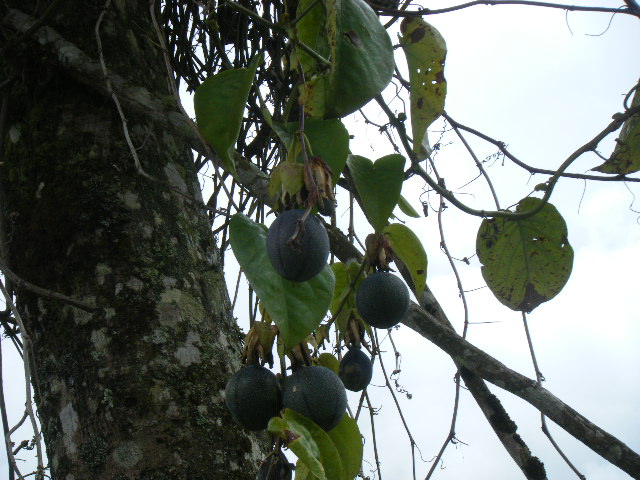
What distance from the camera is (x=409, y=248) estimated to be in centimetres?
91

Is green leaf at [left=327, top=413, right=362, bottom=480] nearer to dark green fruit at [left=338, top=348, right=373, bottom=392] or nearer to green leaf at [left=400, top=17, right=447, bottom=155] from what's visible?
dark green fruit at [left=338, top=348, right=373, bottom=392]

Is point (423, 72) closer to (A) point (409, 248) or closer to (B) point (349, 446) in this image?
(A) point (409, 248)

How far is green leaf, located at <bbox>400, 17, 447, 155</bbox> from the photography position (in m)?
0.86

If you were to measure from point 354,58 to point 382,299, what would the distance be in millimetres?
268

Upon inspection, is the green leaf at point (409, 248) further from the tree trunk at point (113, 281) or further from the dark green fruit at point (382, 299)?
the tree trunk at point (113, 281)

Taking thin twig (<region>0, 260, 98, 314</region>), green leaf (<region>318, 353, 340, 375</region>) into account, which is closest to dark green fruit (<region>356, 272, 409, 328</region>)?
green leaf (<region>318, 353, 340, 375</region>)

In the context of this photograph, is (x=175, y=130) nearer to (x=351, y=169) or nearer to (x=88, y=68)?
(x=88, y=68)

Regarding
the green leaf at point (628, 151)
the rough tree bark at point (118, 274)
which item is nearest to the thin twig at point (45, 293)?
the rough tree bark at point (118, 274)

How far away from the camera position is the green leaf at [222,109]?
0.77m

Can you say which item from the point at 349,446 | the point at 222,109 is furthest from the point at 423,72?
the point at 349,446

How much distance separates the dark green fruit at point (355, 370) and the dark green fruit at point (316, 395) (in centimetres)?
13

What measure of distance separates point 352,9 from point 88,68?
689mm

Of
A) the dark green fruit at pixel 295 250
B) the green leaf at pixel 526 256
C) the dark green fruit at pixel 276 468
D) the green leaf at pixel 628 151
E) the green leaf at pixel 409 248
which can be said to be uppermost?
the green leaf at pixel 628 151

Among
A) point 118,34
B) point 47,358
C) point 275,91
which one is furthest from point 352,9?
point 275,91
